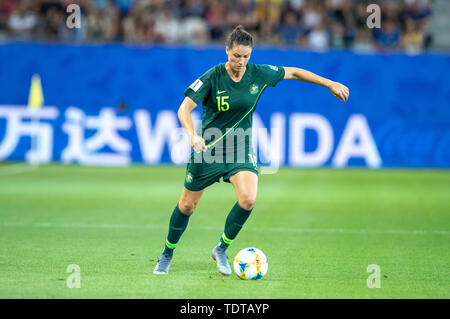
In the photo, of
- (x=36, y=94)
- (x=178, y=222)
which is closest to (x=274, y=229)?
(x=178, y=222)

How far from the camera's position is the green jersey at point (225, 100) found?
705 cm

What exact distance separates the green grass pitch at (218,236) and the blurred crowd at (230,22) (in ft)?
14.8

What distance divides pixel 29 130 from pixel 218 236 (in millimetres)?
11485

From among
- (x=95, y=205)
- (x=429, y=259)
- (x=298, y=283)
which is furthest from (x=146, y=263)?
(x=95, y=205)

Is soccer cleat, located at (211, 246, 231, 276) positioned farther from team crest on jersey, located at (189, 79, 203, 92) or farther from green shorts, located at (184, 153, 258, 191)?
team crest on jersey, located at (189, 79, 203, 92)

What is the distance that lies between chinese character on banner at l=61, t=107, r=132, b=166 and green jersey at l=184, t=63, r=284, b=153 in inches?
494

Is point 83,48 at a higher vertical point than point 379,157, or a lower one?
higher

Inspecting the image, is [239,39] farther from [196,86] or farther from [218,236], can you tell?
[218,236]

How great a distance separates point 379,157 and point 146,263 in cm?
1264

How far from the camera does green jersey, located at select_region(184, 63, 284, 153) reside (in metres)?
7.05

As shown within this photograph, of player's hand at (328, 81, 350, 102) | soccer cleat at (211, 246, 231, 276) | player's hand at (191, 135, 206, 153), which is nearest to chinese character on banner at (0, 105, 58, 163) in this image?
soccer cleat at (211, 246, 231, 276)

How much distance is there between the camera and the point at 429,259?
26.3 feet
